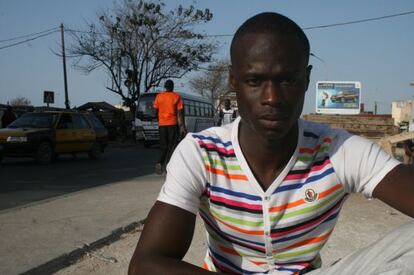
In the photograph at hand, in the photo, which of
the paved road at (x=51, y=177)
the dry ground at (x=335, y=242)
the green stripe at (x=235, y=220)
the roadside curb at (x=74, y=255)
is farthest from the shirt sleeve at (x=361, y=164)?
the paved road at (x=51, y=177)

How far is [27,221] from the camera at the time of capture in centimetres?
539

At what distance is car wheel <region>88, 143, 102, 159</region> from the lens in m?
15.9

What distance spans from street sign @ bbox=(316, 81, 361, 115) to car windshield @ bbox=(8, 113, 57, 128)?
754 cm

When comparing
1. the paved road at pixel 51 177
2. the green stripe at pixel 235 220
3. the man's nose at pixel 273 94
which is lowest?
the paved road at pixel 51 177

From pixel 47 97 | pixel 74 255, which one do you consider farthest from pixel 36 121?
pixel 74 255

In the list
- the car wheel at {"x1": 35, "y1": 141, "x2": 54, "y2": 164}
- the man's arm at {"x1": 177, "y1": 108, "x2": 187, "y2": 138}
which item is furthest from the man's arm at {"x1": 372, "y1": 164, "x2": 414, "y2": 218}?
the car wheel at {"x1": 35, "y1": 141, "x2": 54, "y2": 164}

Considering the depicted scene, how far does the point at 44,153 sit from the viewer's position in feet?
44.9

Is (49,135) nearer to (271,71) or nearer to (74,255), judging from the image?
(74,255)

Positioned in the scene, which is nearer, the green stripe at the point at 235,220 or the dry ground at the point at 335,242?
the green stripe at the point at 235,220

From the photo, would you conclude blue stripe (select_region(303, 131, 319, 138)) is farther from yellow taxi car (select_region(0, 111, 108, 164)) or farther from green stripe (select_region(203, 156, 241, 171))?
yellow taxi car (select_region(0, 111, 108, 164))

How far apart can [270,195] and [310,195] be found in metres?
0.14

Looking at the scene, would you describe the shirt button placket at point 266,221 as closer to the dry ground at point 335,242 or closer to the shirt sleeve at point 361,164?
the shirt sleeve at point 361,164

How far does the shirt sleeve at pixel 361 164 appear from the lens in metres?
1.66

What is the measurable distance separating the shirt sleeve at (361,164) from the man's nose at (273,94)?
0.31 metres
